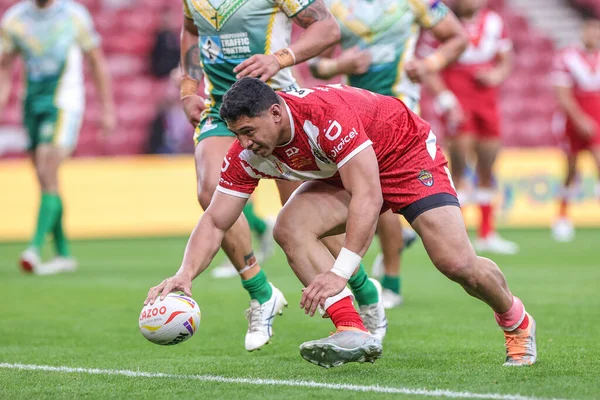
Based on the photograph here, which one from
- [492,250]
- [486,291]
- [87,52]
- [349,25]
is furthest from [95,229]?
A: [486,291]

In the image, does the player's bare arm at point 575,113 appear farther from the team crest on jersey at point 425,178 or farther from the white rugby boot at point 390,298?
the team crest on jersey at point 425,178

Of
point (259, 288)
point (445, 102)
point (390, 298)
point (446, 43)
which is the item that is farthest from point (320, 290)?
point (445, 102)

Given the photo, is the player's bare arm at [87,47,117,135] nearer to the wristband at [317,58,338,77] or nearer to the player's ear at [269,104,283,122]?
the wristband at [317,58,338,77]

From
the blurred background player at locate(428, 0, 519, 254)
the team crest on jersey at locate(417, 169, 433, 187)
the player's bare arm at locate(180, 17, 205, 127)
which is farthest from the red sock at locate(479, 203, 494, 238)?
the team crest on jersey at locate(417, 169, 433, 187)

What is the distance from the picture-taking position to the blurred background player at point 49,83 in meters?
10.4

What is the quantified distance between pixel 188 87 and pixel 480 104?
6.57 metres

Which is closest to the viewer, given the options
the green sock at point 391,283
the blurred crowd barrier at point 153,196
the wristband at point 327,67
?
the green sock at point 391,283

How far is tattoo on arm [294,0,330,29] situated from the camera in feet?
19.4

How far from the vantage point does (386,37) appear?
25.7 ft

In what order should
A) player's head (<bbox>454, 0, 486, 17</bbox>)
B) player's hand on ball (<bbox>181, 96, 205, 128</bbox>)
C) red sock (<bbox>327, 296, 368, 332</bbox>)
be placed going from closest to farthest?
red sock (<bbox>327, 296, 368, 332</bbox>), player's hand on ball (<bbox>181, 96, 205, 128</bbox>), player's head (<bbox>454, 0, 486, 17</bbox>)

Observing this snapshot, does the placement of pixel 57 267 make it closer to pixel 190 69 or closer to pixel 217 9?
pixel 190 69

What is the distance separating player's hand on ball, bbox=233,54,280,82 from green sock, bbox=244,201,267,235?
416cm

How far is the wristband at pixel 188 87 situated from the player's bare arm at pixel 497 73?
6.51 m

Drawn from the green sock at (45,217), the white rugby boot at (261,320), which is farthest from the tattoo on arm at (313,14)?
the green sock at (45,217)
